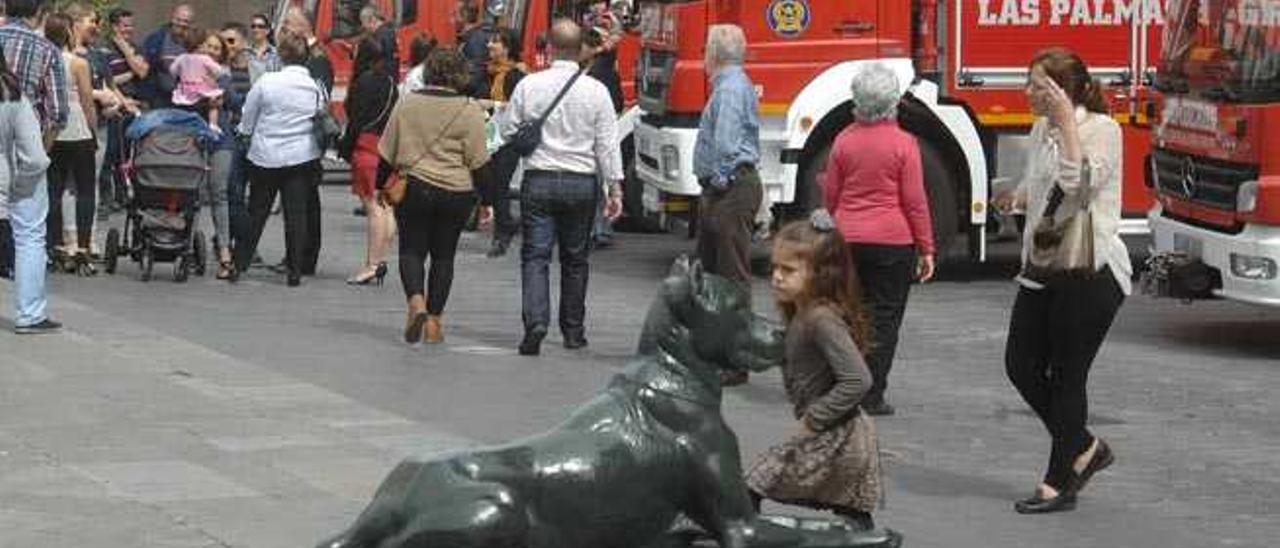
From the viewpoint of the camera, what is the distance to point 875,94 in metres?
11.7

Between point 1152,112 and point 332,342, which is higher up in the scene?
point 1152,112

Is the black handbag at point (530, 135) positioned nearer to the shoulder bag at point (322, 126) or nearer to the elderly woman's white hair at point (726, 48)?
the elderly woman's white hair at point (726, 48)

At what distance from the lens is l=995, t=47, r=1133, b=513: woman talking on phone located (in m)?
9.59

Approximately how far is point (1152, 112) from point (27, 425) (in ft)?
26.0

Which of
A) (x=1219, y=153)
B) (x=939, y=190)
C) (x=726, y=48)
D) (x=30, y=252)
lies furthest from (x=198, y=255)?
(x=1219, y=153)

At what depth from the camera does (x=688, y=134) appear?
59.5 ft

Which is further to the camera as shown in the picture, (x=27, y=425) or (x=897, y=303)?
(x=897, y=303)

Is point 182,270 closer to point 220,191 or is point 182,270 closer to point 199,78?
point 220,191

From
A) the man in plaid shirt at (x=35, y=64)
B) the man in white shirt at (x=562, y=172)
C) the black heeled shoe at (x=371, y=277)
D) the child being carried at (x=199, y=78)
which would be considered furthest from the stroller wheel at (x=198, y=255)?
the man in white shirt at (x=562, y=172)

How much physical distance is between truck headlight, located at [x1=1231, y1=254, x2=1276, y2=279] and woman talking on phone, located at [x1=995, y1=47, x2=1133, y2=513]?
4924 mm

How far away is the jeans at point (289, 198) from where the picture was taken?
59.7 feet

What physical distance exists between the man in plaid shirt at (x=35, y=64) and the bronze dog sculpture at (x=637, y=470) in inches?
321

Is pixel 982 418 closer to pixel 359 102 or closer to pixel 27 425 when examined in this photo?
pixel 27 425

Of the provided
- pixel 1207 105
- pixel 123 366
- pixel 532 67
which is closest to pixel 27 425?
pixel 123 366
